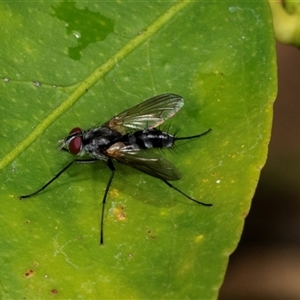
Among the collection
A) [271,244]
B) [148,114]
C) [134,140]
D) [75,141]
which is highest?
[75,141]

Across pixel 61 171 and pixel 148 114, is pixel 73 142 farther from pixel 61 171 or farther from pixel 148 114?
pixel 148 114

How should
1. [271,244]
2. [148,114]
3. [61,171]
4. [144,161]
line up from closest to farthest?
[61,171], [144,161], [148,114], [271,244]

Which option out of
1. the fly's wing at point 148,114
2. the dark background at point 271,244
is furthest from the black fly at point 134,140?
the dark background at point 271,244

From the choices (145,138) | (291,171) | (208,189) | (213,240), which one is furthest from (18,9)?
(291,171)

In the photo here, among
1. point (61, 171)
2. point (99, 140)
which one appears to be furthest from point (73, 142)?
point (99, 140)

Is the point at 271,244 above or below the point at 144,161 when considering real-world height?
below

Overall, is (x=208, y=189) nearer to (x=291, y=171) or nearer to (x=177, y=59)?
(x=177, y=59)

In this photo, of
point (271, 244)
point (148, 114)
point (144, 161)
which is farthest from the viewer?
point (271, 244)

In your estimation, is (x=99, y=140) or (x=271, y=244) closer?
(x=99, y=140)
